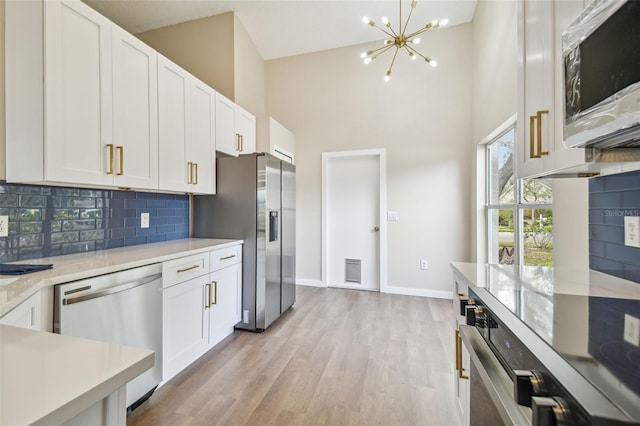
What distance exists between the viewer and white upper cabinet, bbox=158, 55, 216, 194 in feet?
7.20

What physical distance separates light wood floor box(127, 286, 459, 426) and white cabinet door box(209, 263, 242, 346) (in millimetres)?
129

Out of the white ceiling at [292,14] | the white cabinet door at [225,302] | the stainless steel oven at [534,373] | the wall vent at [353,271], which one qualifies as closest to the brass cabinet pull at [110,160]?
the white cabinet door at [225,302]

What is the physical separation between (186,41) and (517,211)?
13.4 feet

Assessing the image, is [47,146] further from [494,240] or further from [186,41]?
[494,240]

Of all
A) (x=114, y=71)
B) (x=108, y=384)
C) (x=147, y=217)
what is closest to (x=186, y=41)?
(x=114, y=71)

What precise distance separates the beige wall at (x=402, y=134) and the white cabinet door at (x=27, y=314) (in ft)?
10.6

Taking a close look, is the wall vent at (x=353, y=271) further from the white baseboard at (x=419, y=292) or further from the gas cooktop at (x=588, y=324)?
the gas cooktop at (x=588, y=324)

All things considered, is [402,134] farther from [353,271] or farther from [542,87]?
[542,87]

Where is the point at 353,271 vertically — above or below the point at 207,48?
below

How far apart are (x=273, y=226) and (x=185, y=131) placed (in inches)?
45.7

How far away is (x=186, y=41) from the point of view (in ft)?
11.2

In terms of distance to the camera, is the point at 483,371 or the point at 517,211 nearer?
the point at 483,371

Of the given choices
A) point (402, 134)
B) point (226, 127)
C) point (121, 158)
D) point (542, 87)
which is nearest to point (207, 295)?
point (121, 158)

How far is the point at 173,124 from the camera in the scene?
228cm
